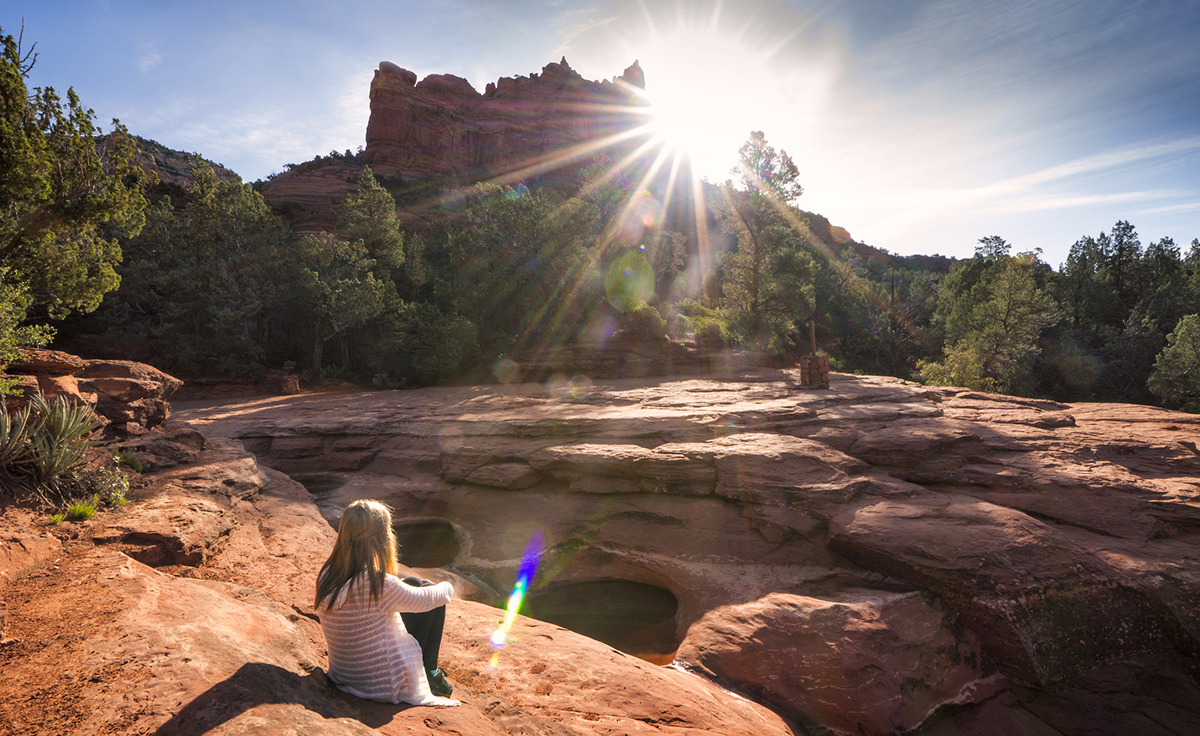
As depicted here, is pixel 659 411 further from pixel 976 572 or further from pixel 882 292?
pixel 882 292

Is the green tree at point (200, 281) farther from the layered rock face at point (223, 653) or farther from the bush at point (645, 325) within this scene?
the layered rock face at point (223, 653)

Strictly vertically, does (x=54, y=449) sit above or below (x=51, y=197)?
below

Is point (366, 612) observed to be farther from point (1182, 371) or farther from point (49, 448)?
point (1182, 371)

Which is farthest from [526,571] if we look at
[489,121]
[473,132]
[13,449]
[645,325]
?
[489,121]

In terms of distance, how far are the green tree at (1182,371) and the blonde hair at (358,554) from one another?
35762 millimetres

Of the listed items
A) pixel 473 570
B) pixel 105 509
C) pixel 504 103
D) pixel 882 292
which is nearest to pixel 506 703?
pixel 105 509

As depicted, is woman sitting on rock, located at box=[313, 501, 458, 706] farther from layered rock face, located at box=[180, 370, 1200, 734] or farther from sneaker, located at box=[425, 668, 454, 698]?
layered rock face, located at box=[180, 370, 1200, 734]

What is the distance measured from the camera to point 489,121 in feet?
259

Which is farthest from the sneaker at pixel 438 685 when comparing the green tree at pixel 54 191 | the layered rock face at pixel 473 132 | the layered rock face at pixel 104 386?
the layered rock face at pixel 473 132

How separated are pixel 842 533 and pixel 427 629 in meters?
6.24

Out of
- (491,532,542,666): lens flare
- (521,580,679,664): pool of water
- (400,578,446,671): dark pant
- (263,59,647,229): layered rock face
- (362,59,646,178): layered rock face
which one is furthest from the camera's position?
(362,59,646,178): layered rock face

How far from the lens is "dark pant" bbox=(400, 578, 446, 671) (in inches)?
144

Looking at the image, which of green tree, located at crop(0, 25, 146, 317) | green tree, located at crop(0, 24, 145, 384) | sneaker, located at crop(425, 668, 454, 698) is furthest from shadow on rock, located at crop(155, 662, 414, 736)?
green tree, located at crop(0, 25, 146, 317)

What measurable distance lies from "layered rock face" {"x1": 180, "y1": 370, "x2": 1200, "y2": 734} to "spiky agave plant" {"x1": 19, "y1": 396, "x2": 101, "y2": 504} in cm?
472
